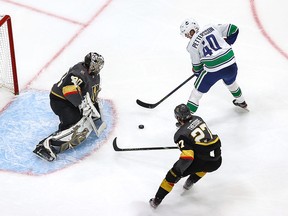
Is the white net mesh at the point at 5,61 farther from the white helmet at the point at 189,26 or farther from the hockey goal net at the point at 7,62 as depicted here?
the white helmet at the point at 189,26

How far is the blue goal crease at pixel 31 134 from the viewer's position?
4363 millimetres

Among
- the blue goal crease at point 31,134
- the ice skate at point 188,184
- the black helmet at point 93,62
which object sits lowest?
the ice skate at point 188,184

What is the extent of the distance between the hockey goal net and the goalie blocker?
0.80 meters

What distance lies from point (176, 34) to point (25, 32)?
4.81ft

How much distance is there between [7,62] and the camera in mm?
4949

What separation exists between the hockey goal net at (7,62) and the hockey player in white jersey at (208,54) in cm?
142

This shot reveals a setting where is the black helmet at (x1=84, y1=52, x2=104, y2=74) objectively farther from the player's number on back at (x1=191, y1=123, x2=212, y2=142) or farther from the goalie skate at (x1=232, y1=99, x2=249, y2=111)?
the goalie skate at (x1=232, y1=99, x2=249, y2=111)

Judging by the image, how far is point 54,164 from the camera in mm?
4379

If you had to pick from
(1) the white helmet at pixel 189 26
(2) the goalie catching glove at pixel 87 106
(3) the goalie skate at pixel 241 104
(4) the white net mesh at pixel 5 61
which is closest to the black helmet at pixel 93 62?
(2) the goalie catching glove at pixel 87 106

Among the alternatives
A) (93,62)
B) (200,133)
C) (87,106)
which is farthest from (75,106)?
(200,133)

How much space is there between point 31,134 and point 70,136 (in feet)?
1.30

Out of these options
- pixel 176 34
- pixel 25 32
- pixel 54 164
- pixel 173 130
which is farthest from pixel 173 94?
pixel 25 32

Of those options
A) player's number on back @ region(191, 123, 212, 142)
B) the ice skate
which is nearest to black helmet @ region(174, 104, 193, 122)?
player's number on back @ region(191, 123, 212, 142)

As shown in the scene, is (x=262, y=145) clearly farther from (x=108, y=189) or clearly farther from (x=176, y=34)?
(x=176, y=34)
